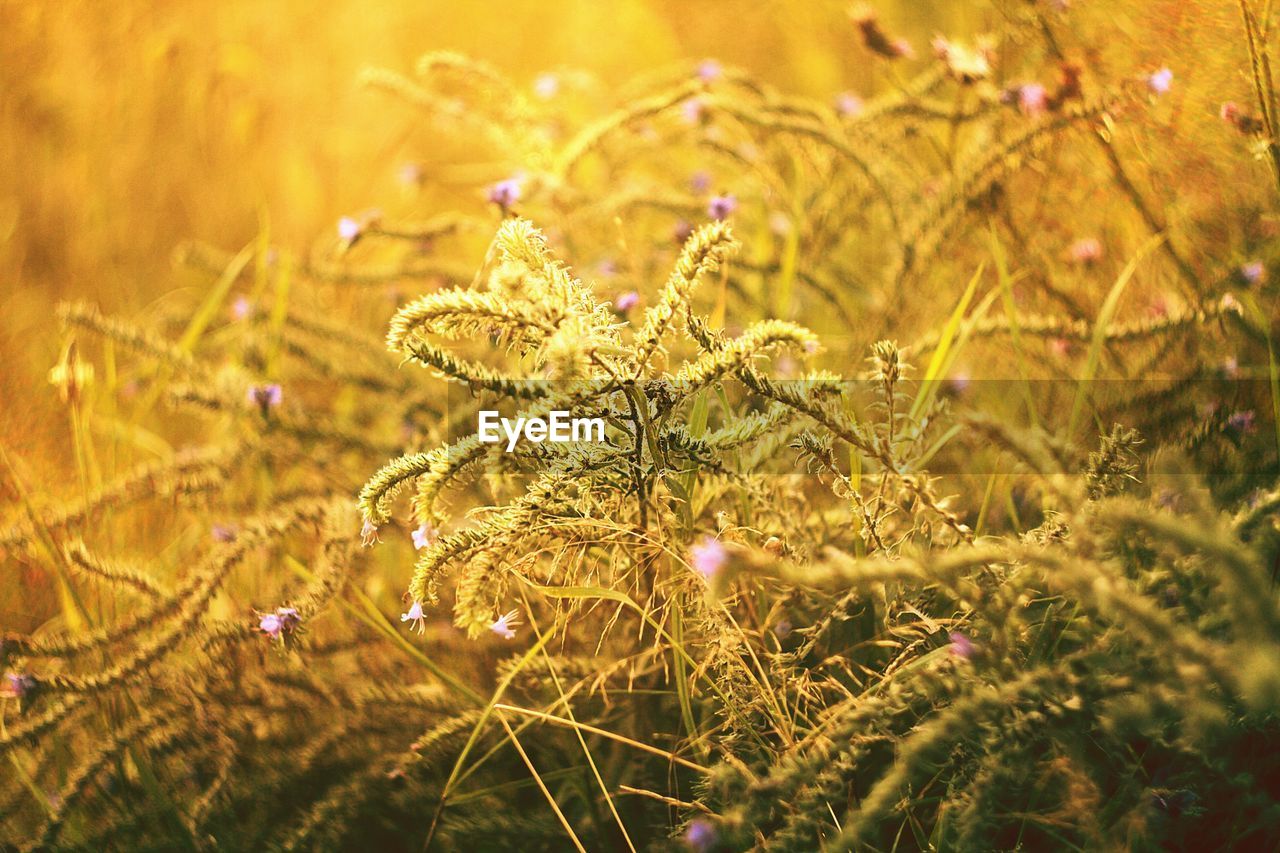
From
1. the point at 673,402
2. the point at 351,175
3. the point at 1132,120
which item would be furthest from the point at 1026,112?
the point at 351,175

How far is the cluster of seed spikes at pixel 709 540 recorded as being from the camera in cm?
96

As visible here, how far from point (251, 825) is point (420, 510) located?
0.84 m

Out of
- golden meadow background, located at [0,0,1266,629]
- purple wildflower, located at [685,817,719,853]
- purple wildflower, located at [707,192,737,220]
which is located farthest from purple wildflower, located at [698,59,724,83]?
purple wildflower, located at [685,817,719,853]

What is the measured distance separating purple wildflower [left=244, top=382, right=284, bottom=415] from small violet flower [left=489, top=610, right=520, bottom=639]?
25.1 inches

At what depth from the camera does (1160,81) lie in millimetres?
1578

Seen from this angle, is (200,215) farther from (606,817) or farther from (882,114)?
(606,817)

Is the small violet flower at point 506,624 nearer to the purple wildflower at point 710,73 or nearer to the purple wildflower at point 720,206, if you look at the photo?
the purple wildflower at point 720,206

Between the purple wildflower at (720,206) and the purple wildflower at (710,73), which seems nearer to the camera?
the purple wildflower at (720,206)

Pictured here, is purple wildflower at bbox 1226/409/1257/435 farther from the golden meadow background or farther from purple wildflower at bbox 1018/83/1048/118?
purple wildflower at bbox 1018/83/1048/118

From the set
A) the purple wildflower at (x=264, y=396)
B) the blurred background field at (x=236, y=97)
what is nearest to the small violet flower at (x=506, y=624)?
the purple wildflower at (x=264, y=396)

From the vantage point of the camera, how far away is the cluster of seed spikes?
0.96m

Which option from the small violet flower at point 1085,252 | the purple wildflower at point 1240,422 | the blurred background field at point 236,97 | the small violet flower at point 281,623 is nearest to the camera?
the small violet flower at point 281,623

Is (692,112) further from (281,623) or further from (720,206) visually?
(281,623)

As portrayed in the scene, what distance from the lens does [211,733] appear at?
1458 mm
